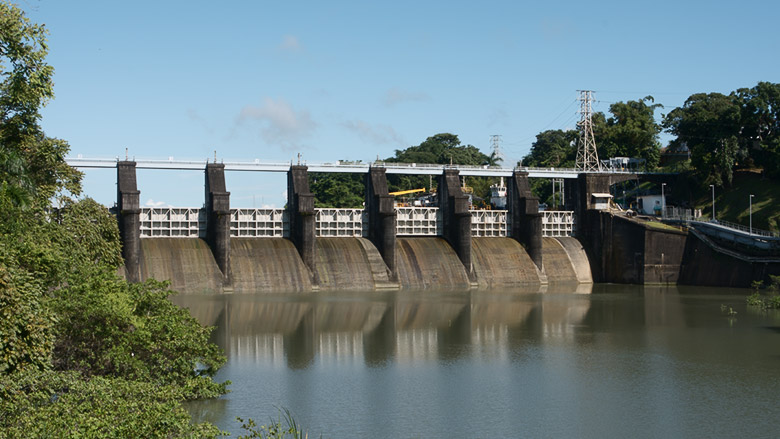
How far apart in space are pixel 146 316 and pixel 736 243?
147 feet

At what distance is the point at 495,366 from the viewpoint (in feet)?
103

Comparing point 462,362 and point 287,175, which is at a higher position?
point 287,175

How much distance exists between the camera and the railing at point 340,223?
6012 centimetres

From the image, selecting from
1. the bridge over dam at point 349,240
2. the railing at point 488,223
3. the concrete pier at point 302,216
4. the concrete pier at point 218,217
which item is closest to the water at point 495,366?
the concrete pier at point 218,217

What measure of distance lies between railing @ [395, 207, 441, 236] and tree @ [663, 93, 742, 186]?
22.2 m

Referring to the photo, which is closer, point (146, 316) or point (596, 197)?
point (146, 316)

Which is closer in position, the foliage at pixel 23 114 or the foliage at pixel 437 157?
the foliage at pixel 23 114

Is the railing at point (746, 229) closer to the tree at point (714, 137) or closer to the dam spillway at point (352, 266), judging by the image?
the tree at point (714, 137)

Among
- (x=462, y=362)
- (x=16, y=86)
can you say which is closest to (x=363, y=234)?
(x=462, y=362)

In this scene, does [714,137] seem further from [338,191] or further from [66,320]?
[66,320]

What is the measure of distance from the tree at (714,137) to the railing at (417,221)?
22240 mm

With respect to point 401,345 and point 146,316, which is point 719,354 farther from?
point 146,316

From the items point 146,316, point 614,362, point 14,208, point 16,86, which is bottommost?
point 614,362

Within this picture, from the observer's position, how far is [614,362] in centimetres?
3241
